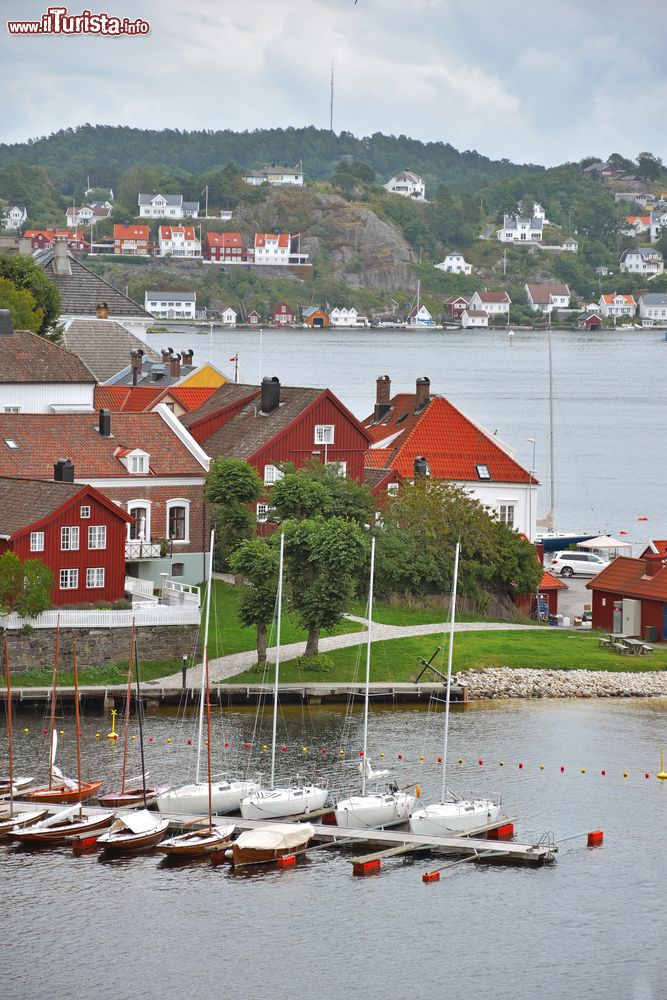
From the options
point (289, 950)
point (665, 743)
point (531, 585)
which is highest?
point (531, 585)

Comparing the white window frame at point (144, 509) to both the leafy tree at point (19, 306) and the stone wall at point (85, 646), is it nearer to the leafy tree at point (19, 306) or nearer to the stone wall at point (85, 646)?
the stone wall at point (85, 646)

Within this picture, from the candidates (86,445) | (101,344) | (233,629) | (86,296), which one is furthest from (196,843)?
(86,296)

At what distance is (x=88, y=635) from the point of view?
59250mm

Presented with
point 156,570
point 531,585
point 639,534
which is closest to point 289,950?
point 156,570

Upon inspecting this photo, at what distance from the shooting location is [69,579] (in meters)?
60.8

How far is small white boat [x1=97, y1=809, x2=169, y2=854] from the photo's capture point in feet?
149

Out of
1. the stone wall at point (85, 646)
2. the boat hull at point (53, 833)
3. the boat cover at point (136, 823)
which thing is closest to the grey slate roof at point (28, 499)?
the stone wall at point (85, 646)

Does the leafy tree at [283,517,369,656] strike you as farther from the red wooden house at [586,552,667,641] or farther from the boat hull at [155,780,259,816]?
the boat hull at [155,780,259,816]

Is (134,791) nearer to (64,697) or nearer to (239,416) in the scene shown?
(64,697)

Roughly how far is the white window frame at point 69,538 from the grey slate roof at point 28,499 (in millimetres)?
839

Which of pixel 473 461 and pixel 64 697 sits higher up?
pixel 473 461

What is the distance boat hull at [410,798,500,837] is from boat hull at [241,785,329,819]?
272cm

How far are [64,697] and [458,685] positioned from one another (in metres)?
12.9

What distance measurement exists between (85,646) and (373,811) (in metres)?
15.5
